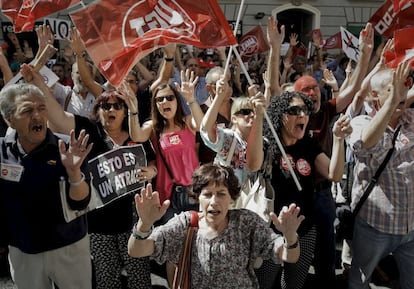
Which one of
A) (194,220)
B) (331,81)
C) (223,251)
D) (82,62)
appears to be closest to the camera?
(223,251)

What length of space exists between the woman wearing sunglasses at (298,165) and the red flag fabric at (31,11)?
222cm

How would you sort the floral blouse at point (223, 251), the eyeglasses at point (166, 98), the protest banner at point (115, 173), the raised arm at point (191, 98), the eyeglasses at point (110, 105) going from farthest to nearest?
1. the eyeglasses at point (166, 98)
2. the raised arm at point (191, 98)
3. the eyeglasses at point (110, 105)
4. the protest banner at point (115, 173)
5. the floral blouse at point (223, 251)

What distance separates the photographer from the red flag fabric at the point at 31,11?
13.9 feet

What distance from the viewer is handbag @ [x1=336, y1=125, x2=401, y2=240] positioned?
9.30 feet

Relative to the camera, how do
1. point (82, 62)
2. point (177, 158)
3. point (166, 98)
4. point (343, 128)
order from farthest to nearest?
1. point (82, 62)
2. point (166, 98)
3. point (177, 158)
4. point (343, 128)

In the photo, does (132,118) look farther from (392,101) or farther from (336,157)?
(392,101)

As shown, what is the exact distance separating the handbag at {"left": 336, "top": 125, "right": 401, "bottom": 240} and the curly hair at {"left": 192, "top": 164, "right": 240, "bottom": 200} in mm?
920

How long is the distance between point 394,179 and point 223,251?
123 cm

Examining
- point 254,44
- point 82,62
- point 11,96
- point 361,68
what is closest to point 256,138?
point 11,96

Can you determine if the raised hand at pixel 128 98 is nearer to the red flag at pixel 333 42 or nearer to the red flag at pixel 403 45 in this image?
the red flag at pixel 403 45

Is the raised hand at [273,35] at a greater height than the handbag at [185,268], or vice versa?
the raised hand at [273,35]

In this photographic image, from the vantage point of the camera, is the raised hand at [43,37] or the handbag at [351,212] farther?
the raised hand at [43,37]

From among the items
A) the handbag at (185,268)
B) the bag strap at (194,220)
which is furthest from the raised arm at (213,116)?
the handbag at (185,268)

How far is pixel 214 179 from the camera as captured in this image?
2414mm
